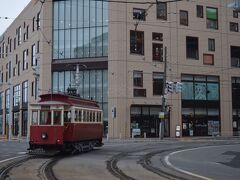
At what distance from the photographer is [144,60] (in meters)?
56.4

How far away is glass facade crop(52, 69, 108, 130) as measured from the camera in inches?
2206

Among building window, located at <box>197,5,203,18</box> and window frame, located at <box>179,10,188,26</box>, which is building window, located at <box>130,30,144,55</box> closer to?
window frame, located at <box>179,10,188,26</box>

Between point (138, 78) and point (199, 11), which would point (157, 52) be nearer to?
point (138, 78)

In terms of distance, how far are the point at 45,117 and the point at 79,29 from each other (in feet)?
114

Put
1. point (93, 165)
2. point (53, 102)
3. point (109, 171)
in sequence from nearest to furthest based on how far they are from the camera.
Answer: point (109, 171), point (93, 165), point (53, 102)

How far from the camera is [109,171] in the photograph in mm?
17812

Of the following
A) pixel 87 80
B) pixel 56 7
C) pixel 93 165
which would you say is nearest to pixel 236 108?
pixel 87 80

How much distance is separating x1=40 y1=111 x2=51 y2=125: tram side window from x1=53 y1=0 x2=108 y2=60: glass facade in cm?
3151

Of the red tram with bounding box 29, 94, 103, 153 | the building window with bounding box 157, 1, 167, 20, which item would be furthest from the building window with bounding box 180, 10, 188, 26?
the red tram with bounding box 29, 94, 103, 153

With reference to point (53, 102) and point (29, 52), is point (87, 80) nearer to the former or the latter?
point (29, 52)

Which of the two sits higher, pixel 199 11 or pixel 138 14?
pixel 199 11

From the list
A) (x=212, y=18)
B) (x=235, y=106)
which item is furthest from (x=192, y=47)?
(x=235, y=106)

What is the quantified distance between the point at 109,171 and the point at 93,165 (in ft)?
8.21

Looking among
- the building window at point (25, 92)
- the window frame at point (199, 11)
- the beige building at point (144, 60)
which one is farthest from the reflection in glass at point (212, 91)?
the building window at point (25, 92)
